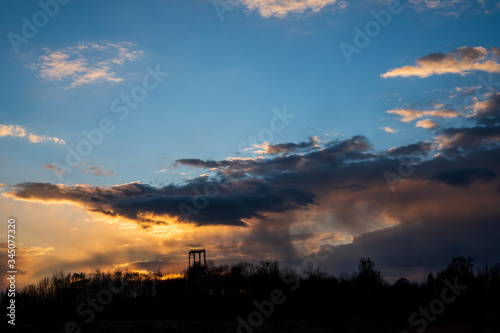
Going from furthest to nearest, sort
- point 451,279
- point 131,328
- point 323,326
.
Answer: point 451,279 → point 323,326 → point 131,328

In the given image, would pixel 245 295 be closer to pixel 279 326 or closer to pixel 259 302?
pixel 259 302

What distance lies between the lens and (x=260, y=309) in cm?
8344

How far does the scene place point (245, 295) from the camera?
8938 cm

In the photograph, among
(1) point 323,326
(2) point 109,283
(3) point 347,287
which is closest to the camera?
(1) point 323,326

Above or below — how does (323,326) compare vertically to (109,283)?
below

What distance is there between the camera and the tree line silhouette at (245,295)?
7206 cm

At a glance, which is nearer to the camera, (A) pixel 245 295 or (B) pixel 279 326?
(B) pixel 279 326

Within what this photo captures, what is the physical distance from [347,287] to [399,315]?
57.6 feet

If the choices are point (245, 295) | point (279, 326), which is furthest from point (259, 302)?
point (279, 326)

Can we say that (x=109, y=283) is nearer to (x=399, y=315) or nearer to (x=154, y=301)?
(x=154, y=301)

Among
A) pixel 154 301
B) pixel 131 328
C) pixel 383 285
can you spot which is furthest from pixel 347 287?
pixel 131 328

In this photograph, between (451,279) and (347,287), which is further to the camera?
(347,287)

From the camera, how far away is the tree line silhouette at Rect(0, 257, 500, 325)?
72.1 m

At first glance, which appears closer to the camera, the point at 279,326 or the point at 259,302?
the point at 279,326
